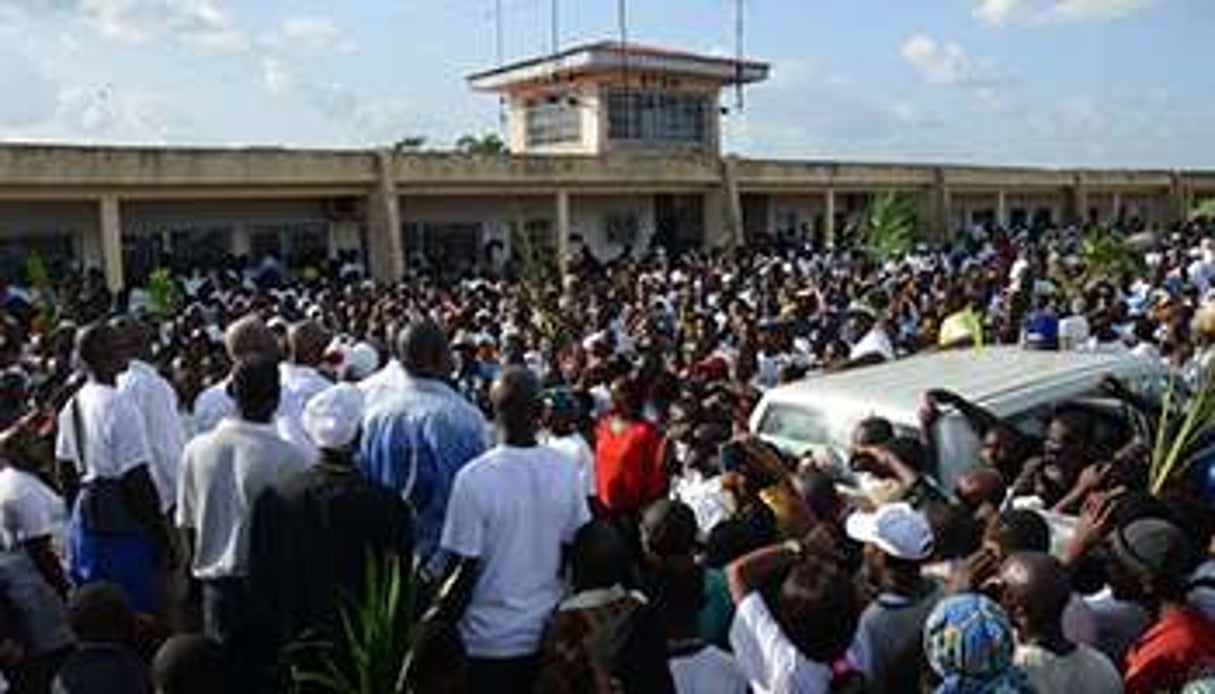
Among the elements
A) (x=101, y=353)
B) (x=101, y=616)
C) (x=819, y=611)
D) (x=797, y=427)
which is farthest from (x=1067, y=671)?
(x=101, y=353)

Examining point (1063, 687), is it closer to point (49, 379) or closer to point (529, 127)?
point (49, 379)

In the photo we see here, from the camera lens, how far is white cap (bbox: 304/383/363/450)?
13.3 feet

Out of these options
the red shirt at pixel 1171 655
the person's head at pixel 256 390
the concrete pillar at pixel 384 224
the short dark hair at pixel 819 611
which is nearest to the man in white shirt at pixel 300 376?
the person's head at pixel 256 390

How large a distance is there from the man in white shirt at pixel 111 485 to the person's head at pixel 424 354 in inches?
45.4

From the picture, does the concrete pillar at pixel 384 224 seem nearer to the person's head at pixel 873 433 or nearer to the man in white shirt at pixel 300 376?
the man in white shirt at pixel 300 376

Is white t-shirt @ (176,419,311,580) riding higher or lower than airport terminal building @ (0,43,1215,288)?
lower

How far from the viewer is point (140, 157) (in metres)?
19.6

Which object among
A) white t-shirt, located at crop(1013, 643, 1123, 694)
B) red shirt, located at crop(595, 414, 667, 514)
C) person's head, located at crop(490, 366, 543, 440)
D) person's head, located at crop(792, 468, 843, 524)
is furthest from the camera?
red shirt, located at crop(595, 414, 667, 514)

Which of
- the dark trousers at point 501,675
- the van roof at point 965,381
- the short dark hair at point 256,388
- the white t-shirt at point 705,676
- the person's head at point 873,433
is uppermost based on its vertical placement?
the short dark hair at point 256,388

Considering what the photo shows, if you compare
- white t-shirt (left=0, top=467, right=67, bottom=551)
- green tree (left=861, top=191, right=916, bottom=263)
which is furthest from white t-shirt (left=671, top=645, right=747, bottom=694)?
green tree (left=861, top=191, right=916, bottom=263)

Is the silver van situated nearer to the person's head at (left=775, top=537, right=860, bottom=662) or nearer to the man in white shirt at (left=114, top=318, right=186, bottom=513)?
the person's head at (left=775, top=537, right=860, bottom=662)

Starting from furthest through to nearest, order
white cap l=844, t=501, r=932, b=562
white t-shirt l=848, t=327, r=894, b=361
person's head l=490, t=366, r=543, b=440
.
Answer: white t-shirt l=848, t=327, r=894, b=361, person's head l=490, t=366, r=543, b=440, white cap l=844, t=501, r=932, b=562

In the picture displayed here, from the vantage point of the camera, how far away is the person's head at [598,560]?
3.90 metres

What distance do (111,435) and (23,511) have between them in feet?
1.39
